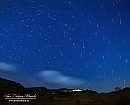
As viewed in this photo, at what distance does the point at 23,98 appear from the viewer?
3369 centimetres

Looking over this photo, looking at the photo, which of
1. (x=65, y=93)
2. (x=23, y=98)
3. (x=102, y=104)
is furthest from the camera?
(x=65, y=93)

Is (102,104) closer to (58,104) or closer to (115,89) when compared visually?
(58,104)

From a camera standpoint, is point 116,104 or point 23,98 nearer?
point 23,98

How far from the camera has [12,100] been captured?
103 ft

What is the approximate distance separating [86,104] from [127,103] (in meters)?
15.6

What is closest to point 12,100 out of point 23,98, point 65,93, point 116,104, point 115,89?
point 23,98

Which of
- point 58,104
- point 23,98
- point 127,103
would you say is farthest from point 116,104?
point 23,98

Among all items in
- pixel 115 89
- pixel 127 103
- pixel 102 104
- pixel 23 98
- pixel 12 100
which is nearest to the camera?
pixel 12 100

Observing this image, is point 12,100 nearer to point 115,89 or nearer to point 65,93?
point 65,93

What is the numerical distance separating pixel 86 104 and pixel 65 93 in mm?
24811

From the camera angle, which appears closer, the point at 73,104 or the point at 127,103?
the point at 127,103

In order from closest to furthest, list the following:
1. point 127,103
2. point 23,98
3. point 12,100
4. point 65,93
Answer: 1. point 12,100
2. point 23,98
3. point 127,103
4. point 65,93

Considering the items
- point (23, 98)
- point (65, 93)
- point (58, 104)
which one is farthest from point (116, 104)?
point (65, 93)

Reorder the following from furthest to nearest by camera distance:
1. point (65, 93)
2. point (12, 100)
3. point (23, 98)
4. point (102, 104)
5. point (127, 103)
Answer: point (65, 93), point (102, 104), point (127, 103), point (23, 98), point (12, 100)
